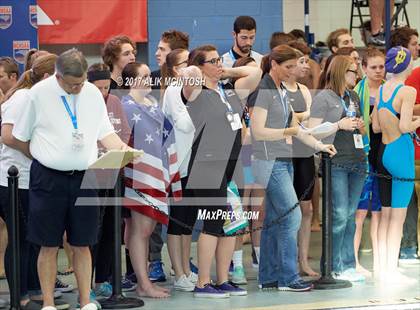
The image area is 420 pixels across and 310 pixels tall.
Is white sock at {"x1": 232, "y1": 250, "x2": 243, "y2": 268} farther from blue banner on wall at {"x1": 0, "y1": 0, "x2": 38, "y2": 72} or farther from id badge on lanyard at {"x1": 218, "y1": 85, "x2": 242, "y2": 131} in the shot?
blue banner on wall at {"x1": 0, "y1": 0, "x2": 38, "y2": 72}

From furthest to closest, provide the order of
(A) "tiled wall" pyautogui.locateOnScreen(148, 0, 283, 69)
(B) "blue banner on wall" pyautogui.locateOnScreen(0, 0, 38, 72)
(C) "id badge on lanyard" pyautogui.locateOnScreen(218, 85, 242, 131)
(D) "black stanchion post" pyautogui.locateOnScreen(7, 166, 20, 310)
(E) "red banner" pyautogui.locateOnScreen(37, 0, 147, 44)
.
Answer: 1. (A) "tiled wall" pyautogui.locateOnScreen(148, 0, 283, 69)
2. (E) "red banner" pyautogui.locateOnScreen(37, 0, 147, 44)
3. (B) "blue banner on wall" pyautogui.locateOnScreen(0, 0, 38, 72)
4. (C) "id badge on lanyard" pyautogui.locateOnScreen(218, 85, 242, 131)
5. (D) "black stanchion post" pyautogui.locateOnScreen(7, 166, 20, 310)

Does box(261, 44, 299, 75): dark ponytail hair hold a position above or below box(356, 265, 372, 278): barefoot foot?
above

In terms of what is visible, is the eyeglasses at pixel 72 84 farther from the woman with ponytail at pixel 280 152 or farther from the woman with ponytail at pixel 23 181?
the woman with ponytail at pixel 280 152

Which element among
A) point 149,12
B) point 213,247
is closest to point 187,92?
point 213,247

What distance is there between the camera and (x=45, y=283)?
6.27m

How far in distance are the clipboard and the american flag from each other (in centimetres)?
75

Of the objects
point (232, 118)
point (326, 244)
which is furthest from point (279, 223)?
point (232, 118)

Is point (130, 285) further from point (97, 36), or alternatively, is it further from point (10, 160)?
point (97, 36)

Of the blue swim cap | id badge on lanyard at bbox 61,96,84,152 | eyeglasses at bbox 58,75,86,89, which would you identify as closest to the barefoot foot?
the blue swim cap

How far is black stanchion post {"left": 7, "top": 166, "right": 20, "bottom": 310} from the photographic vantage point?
6367mm

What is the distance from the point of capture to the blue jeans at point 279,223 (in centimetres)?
721

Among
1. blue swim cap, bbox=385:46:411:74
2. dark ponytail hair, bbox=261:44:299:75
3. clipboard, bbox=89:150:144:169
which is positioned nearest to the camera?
clipboard, bbox=89:150:144:169

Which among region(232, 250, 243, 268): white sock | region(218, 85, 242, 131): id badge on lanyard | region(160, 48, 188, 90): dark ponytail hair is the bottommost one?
region(232, 250, 243, 268): white sock

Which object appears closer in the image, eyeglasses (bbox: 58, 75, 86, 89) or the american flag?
eyeglasses (bbox: 58, 75, 86, 89)
